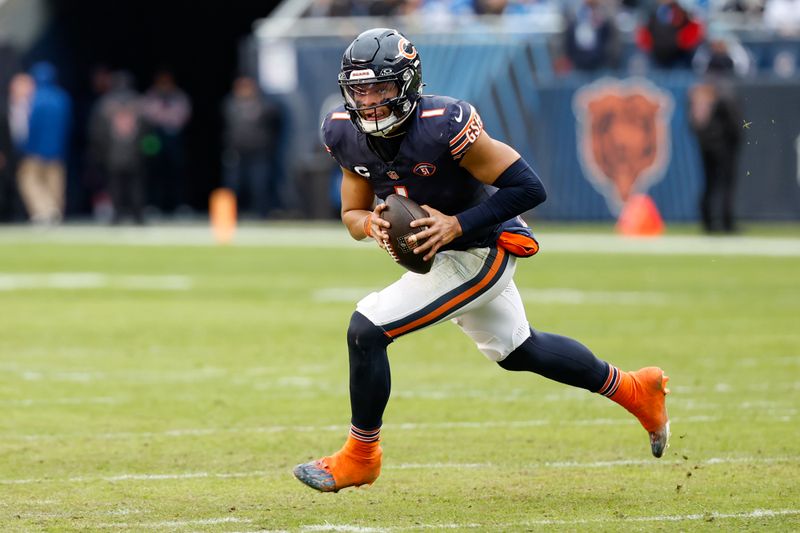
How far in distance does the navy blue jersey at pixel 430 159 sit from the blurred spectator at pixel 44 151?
61.6ft

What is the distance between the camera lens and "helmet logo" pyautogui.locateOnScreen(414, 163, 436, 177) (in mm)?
5949

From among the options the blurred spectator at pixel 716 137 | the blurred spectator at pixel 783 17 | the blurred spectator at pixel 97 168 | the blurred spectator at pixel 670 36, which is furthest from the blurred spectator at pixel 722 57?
the blurred spectator at pixel 97 168

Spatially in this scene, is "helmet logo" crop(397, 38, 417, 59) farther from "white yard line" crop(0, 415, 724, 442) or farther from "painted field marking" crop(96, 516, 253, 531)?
"white yard line" crop(0, 415, 724, 442)

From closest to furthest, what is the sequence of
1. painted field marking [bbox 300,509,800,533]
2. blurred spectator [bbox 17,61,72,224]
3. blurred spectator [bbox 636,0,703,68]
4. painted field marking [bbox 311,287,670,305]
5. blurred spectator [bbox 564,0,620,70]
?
painted field marking [bbox 300,509,800,533] < painted field marking [bbox 311,287,670,305] < blurred spectator [bbox 636,0,703,68] < blurred spectator [bbox 564,0,620,70] < blurred spectator [bbox 17,61,72,224]

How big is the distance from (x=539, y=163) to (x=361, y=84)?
17.3m

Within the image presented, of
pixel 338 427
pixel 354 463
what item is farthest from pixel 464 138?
pixel 338 427

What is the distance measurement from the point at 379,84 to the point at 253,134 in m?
19.1

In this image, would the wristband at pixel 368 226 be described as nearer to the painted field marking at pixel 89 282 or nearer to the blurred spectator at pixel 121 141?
the painted field marking at pixel 89 282

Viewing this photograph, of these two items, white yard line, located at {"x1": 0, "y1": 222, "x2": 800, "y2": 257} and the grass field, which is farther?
white yard line, located at {"x1": 0, "y1": 222, "x2": 800, "y2": 257}

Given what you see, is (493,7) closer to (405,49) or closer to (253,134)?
(253,134)

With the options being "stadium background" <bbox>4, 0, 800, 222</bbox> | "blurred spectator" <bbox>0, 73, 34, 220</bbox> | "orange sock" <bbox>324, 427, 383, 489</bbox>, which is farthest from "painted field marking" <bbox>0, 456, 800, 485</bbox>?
"blurred spectator" <bbox>0, 73, 34, 220</bbox>

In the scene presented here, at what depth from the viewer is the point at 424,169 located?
5969 mm

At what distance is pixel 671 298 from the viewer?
1364 cm

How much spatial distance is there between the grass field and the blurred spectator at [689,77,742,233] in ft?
15.3
